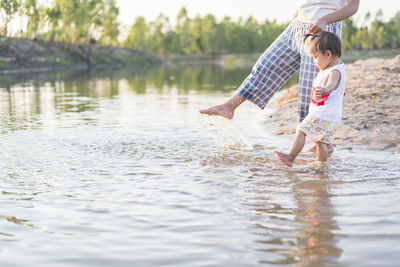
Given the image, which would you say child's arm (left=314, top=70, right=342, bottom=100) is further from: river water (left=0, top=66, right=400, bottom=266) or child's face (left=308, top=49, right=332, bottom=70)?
river water (left=0, top=66, right=400, bottom=266)

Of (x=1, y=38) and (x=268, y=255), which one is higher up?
(x=1, y=38)

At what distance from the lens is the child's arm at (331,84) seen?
420cm

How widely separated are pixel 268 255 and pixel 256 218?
58 cm

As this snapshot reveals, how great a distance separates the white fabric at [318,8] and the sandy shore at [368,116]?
1.59m

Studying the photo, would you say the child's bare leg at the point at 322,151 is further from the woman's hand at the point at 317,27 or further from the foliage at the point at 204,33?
the foliage at the point at 204,33

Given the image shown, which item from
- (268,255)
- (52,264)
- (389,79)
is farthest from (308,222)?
(389,79)

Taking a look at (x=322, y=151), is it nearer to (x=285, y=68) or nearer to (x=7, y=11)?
(x=285, y=68)

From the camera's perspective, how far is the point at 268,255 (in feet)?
8.30

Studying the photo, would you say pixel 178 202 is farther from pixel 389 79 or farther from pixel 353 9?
pixel 389 79

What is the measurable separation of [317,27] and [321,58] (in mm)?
258

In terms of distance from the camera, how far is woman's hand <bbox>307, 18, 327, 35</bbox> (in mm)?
4340

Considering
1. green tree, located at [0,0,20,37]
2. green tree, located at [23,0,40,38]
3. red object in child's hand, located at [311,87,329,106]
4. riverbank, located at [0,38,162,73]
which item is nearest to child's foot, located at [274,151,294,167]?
red object in child's hand, located at [311,87,329,106]

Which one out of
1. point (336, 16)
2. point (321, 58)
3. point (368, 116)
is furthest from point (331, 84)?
point (368, 116)

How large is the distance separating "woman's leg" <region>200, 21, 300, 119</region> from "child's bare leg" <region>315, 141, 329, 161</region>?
67cm
